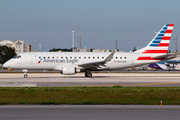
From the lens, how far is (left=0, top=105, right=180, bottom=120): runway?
1089 centimetres

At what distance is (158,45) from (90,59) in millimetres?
10599

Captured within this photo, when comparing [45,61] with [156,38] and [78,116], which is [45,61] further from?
[78,116]

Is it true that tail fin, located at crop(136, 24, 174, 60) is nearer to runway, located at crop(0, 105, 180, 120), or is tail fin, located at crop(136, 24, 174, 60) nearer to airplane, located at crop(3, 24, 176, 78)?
airplane, located at crop(3, 24, 176, 78)

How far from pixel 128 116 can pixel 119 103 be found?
3594 millimetres

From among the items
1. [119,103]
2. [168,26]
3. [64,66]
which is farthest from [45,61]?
[119,103]

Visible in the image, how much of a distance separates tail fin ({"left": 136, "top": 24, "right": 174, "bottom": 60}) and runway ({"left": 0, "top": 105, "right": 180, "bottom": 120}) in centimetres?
2634

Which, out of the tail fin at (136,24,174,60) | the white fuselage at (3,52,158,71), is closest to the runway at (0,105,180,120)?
the white fuselage at (3,52,158,71)

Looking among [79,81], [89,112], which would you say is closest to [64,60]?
[79,81]

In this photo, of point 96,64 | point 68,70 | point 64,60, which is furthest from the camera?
point 64,60

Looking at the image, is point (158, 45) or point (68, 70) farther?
point (158, 45)

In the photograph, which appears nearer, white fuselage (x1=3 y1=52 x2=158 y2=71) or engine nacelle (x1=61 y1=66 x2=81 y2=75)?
engine nacelle (x1=61 y1=66 x2=81 y2=75)

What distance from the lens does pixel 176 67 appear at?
8531cm

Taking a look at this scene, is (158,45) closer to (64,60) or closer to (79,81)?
(64,60)

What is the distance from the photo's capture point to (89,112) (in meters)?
12.1
